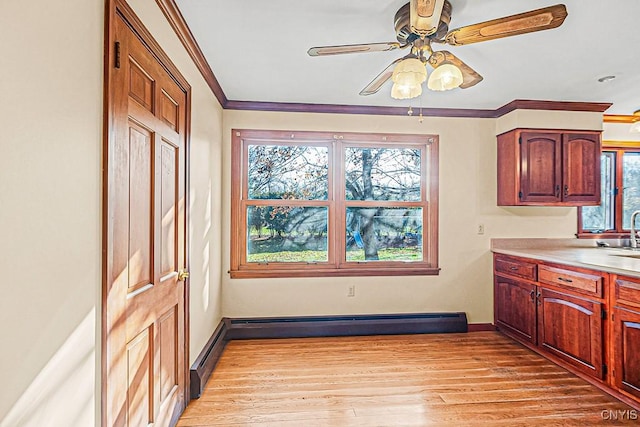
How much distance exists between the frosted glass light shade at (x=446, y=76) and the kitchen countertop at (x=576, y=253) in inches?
69.1

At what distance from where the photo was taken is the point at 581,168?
3.56 m

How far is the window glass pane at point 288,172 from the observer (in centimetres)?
363

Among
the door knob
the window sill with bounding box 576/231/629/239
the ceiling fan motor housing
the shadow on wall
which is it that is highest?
the ceiling fan motor housing

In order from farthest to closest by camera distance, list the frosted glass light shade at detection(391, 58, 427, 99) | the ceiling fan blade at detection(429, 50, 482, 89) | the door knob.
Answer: the door knob → the ceiling fan blade at detection(429, 50, 482, 89) → the frosted glass light shade at detection(391, 58, 427, 99)

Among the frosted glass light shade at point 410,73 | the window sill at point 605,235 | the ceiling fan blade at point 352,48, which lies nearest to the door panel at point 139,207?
the ceiling fan blade at point 352,48

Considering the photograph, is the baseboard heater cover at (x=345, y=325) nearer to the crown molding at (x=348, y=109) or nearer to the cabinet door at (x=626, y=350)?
the cabinet door at (x=626, y=350)

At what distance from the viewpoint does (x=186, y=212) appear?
225cm

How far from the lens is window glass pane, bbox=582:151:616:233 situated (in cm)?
394

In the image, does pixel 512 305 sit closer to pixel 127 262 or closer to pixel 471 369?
pixel 471 369

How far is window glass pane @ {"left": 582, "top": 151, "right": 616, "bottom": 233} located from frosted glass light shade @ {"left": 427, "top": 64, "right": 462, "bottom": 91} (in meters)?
3.21

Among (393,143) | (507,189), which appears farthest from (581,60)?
(393,143)

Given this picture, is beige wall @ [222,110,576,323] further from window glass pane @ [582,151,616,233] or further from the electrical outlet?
window glass pane @ [582,151,616,233]

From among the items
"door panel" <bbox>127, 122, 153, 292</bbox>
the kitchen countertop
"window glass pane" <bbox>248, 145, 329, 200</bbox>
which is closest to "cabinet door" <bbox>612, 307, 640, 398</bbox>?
the kitchen countertop

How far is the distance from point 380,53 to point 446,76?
797 millimetres
